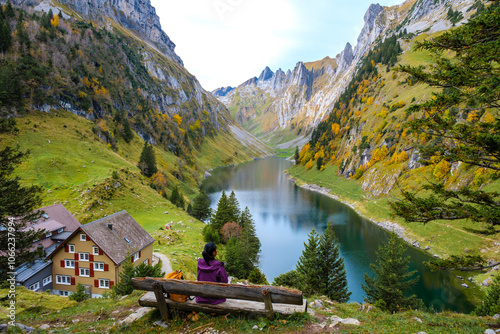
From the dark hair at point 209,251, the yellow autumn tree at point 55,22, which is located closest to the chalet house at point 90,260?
the dark hair at point 209,251

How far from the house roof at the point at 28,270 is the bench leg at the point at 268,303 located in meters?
25.6

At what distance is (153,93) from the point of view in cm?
14225

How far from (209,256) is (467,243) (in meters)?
48.2

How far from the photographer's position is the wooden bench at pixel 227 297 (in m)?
7.55

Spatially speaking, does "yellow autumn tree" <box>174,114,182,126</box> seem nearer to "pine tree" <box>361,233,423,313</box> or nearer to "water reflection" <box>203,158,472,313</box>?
"water reflection" <box>203,158,472,313</box>

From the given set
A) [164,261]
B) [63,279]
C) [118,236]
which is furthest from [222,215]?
[63,279]

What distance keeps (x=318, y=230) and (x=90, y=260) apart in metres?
44.2

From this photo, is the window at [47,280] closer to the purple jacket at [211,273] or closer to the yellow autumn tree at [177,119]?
the purple jacket at [211,273]

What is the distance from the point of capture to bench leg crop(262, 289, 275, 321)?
7528 mm

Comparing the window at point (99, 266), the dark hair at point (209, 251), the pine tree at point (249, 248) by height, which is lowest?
the pine tree at point (249, 248)

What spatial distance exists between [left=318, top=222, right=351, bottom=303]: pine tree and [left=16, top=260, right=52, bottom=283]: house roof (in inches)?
1133

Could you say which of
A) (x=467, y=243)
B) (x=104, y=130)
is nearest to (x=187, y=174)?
(x=104, y=130)

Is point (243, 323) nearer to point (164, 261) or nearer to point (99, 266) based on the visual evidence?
point (99, 266)

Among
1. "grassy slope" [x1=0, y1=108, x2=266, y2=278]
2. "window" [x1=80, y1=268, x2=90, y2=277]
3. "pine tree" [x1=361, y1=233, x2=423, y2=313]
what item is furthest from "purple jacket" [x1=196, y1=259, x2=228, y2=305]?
"window" [x1=80, y1=268, x2=90, y2=277]
